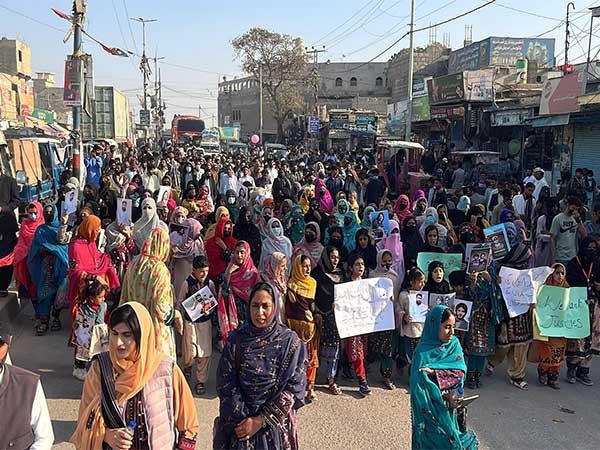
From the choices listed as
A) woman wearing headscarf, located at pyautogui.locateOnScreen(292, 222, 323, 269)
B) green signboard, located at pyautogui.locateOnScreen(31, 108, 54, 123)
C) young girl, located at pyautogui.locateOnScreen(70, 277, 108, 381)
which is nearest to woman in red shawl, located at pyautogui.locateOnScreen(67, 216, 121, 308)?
young girl, located at pyautogui.locateOnScreen(70, 277, 108, 381)

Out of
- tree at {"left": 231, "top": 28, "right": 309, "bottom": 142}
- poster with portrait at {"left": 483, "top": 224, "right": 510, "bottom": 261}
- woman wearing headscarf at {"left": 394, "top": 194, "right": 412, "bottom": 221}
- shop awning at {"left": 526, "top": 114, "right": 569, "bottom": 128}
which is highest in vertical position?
tree at {"left": 231, "top": 28, "right": 309, "bottom": 142}

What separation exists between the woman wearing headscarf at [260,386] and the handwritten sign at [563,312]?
11.5 ft

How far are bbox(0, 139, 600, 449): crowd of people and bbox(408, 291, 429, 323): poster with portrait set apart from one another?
0.22ft

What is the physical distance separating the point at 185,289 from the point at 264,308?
2430 mm

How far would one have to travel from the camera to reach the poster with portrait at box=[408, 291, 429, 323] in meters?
5.35

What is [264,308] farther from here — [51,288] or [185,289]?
[51,288]

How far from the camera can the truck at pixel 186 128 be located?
41156 mm

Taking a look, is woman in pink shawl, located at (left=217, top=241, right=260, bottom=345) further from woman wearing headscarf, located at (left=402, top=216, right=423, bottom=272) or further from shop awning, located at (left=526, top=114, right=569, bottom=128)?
shop awning, located at (left=526, top=114, right=569, bottom=128)

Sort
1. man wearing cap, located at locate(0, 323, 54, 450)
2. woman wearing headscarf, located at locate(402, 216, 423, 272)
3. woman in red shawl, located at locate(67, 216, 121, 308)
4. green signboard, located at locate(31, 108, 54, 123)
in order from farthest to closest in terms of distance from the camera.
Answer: green signboard, located at locate(31, 108, 54, 123)
woman wearing headscarf, located at locate(402, 216, 423, 272)
woman in red shawl, located at locate(67, 216, 121, 308)
man wearing cap, located at locate(0, 323, 54, 450)

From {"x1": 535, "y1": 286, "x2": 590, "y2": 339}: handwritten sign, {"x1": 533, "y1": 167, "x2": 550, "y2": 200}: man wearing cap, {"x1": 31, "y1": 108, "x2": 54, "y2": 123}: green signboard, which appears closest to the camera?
{"x1": 535, "y1": 286, "x2": 590, "y2": 339}: handwritten sign

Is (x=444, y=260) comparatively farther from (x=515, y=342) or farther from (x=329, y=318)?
(x=329, y=318)

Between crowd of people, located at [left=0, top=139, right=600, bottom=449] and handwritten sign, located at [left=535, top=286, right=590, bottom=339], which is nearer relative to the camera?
crowd of people, located at [left=0, top=139, right=600, bottom=449]

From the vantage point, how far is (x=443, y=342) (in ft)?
10.9

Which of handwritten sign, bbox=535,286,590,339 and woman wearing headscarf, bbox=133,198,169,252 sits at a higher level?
woman wearing headscarf, bbox=133,198,169,252
